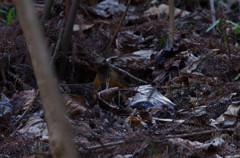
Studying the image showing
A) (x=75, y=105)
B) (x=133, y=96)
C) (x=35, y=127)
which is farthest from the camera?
(x=133, y=96)

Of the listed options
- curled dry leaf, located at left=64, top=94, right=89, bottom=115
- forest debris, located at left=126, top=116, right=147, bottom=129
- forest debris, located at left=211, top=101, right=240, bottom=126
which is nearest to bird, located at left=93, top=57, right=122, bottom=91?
curled dry leaf, located at left=64, top=94, right=89, bottom=115

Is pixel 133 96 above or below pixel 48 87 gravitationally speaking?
below

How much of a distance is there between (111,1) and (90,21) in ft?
5.77

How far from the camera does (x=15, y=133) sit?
6.59ft

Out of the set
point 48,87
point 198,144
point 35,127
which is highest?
point 48,87

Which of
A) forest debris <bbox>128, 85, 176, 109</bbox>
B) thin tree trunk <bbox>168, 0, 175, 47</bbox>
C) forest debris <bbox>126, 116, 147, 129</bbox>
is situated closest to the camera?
forest debris <bbox>126, 116, 147, 129</bbox>

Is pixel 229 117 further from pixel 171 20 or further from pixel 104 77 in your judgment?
pixel 171 20

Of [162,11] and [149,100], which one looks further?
[162,11]

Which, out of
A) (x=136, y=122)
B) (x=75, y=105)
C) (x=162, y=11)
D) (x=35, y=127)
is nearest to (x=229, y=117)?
(x=136, y=122)

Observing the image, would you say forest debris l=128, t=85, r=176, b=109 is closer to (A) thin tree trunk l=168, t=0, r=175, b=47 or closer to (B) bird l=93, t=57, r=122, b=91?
(B) bird l=93, t=57, r=122, b=91

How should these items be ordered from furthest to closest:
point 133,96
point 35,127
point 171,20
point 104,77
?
1. point 171,20
2. point 104,77
3. point 133,96
4. point 35,127

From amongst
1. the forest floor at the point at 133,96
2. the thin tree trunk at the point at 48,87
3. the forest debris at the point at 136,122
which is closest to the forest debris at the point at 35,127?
the forest floor at the point at 133,96

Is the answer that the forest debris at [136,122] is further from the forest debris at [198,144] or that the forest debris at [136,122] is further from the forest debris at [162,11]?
the forest debris at [162,11]

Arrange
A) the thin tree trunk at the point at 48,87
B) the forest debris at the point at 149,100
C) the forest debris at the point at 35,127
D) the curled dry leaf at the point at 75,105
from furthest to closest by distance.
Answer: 1. the forest debris at the point at 149,100
2. the curled dry leaf at the point at 75,105
3. the forest debris at the point at 35,127
4. the thin tree trunk at the point at 48,87
